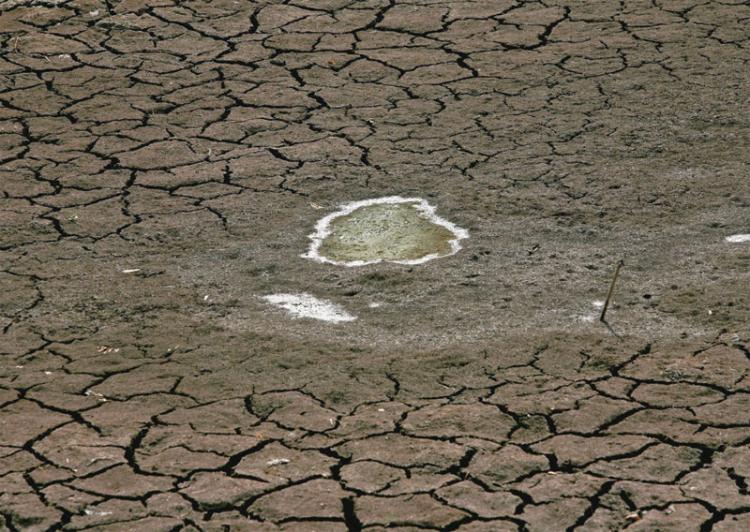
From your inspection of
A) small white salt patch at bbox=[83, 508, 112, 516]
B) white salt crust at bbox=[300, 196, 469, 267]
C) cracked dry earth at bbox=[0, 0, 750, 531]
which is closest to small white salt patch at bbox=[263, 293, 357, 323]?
cracked dry earth at bbox=[0, 0, 750, 531]

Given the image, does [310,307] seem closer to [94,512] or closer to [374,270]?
[374,270]


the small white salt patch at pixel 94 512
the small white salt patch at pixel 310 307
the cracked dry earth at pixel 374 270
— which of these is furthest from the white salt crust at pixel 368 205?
the small white salt patch at pixel 94 512

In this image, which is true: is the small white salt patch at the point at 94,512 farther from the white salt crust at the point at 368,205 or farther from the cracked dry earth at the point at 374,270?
the white salt crust at the point at 368,205

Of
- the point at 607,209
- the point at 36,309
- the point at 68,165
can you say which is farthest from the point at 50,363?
the point at 607,209

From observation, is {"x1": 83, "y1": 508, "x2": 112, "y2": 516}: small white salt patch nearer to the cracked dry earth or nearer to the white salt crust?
Result: the cracked dry earth

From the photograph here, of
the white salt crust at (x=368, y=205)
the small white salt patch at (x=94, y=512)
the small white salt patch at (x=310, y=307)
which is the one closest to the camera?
the small white salt patch at (x=94, y=512)

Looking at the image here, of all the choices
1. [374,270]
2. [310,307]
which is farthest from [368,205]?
[310,307]
